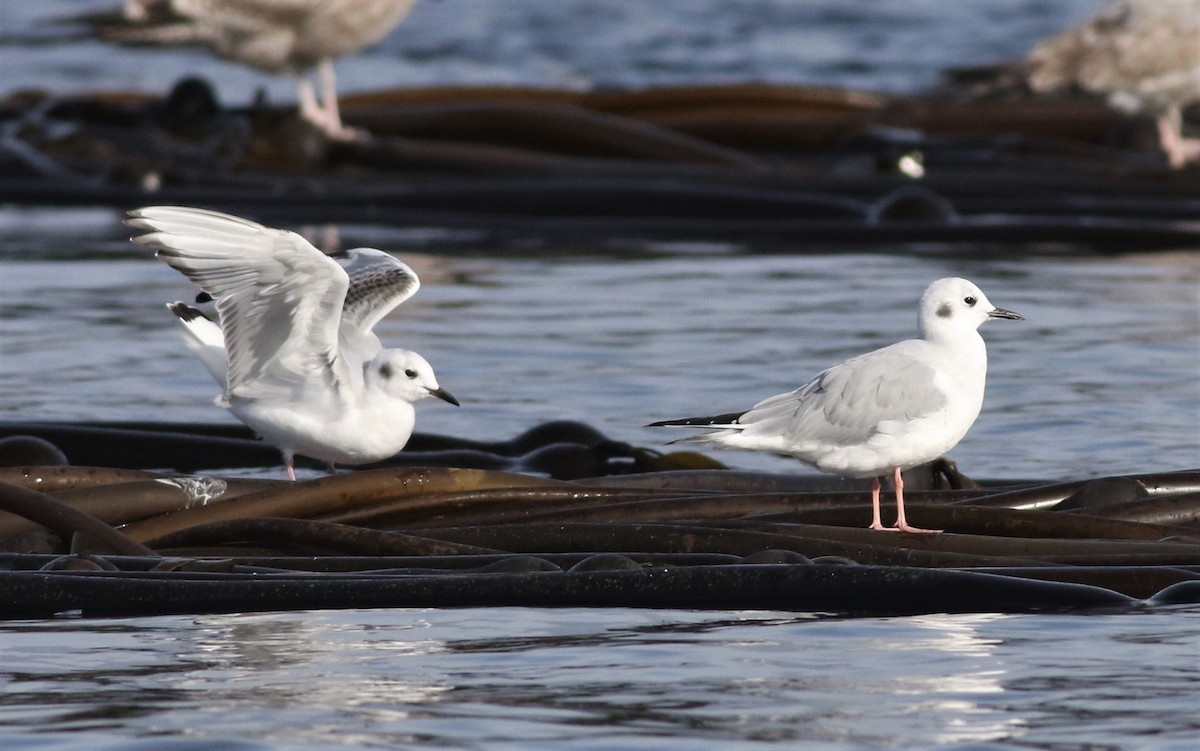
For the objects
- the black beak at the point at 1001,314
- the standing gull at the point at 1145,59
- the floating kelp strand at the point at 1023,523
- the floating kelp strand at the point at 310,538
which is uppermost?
the standing gull at the point at 1145,59

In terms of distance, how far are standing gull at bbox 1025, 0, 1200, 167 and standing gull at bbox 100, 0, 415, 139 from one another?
525 cm

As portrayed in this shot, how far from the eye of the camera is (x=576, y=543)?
497cm

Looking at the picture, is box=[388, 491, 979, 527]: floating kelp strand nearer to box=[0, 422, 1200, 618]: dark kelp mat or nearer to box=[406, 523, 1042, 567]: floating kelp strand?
box=[0, 422, 1200, 618]: dark kelp mat

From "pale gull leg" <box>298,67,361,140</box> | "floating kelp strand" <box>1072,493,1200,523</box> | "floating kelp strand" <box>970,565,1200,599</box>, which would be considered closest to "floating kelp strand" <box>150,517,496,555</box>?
"floating kelp strand" <box>970,565,1200,599</box>

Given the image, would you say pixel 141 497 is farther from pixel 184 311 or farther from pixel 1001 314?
pixel 1001 314

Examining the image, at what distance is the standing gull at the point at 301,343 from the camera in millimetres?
6004

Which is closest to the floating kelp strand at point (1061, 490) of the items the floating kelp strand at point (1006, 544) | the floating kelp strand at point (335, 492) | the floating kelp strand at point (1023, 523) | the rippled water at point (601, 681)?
the floating kelp strand at point (1023, 523)

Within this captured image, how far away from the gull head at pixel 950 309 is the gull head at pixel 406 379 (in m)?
1.49

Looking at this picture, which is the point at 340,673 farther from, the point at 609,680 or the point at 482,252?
the point at 482,252

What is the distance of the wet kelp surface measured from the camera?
41.2 ft

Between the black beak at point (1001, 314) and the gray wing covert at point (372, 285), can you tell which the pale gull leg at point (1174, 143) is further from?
Answer: the gray wing covert at point (372, 285)

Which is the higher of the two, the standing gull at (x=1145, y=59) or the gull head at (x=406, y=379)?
the standing gull at (x=1145, y=59)

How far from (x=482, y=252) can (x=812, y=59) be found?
14.9m

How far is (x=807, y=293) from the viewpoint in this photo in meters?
10.8
